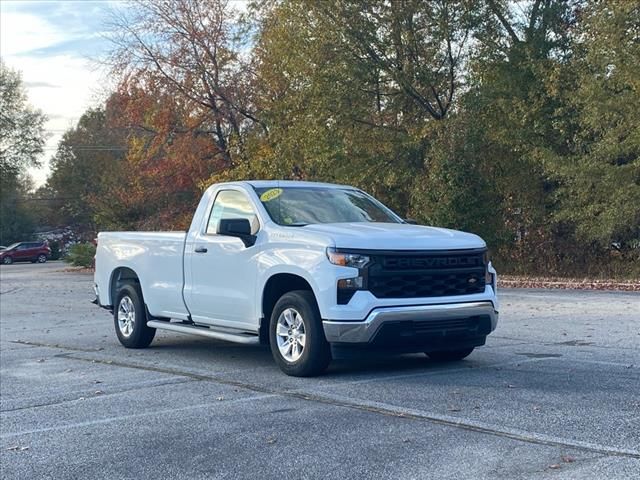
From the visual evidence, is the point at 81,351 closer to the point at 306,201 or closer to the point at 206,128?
the point at 306,201

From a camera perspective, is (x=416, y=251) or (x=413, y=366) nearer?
(x=416, y=251)

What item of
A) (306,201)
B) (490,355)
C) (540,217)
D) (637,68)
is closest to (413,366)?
(490,355)

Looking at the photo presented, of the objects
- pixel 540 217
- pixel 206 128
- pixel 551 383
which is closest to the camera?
pixel 551 383

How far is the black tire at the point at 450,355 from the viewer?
9692mm

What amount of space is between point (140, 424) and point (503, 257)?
2206cm

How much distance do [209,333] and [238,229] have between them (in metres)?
1.41

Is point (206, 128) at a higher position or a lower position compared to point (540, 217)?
higher

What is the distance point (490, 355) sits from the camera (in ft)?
33.4

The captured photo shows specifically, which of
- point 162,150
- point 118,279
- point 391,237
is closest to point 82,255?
point 162,150

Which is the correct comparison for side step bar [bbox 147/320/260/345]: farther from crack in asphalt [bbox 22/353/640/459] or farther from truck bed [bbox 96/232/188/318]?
Result: crack in asphalt [bbox 22/353/640/459]

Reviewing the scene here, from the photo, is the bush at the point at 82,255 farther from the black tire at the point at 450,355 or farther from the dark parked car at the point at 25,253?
the black tire at the point at 450,355

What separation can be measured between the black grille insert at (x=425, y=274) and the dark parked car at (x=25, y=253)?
206 ft

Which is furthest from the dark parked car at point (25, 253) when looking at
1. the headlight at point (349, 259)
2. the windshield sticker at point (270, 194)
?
the headlight at point (349, 259)

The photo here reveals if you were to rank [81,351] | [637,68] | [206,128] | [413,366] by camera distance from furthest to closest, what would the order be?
[206,128], [637,68], [81,351], [413,366]
